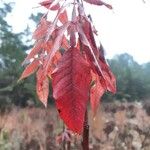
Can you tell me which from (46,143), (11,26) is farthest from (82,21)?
(11,26)

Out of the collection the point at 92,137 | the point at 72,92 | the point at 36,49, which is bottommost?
the point at 72,92

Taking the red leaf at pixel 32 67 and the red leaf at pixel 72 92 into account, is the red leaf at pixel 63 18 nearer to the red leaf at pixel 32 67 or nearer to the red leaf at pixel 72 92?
the red leaf at pixel 32 67

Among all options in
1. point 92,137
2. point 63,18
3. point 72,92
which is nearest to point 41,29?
point 63,18

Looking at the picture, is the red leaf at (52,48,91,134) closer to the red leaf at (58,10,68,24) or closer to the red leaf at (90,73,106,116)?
the red leaf at (90,73,106,116)

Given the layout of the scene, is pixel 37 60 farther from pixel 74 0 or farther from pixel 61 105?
pixel 61 105

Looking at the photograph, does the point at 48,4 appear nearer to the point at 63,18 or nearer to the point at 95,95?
the point at 63,18

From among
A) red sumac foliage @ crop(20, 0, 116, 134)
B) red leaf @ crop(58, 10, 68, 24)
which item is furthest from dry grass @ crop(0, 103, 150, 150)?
red sumac foliage @ crop(20, 0, 116, 134)

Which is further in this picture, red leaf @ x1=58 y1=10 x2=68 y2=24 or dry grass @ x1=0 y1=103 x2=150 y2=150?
dry grass @ x1=0 y1=103 x2=150 y2=150

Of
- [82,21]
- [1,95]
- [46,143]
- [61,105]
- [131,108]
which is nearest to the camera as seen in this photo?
[61,105]
